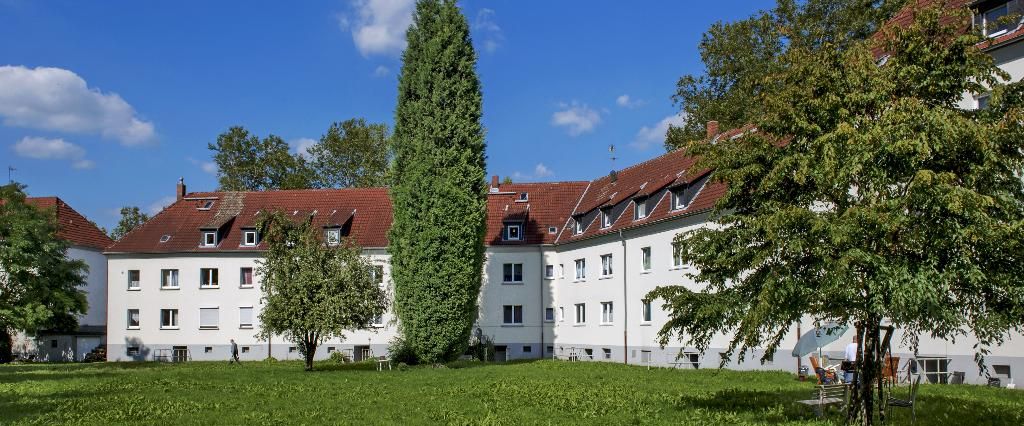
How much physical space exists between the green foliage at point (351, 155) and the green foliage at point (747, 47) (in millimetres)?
27529

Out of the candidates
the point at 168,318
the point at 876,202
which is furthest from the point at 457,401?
the point at 168,318

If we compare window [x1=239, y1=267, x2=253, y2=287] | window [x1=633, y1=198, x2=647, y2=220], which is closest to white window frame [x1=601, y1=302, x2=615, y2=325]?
window [x1=633, y1=198, x2=647, y2=220]

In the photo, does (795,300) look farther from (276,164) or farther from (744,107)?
(276,164)

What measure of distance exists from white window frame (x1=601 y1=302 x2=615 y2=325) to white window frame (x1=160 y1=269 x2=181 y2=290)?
24.0 meters

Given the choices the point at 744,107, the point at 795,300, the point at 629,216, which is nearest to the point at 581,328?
the point at 629,216

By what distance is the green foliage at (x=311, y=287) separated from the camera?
34.0 metres

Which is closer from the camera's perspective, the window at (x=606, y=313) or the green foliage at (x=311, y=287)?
the green foliage at (x=311, y=287)

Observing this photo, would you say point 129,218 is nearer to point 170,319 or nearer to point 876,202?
point 170,319

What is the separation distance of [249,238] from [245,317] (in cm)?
442

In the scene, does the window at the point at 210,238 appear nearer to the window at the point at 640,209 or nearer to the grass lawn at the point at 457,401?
the grass lawn at the point at 457,401

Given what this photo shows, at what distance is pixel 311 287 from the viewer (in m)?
34.2

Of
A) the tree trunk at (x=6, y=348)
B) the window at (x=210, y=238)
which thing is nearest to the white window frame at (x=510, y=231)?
the window at (x=210, y=238)

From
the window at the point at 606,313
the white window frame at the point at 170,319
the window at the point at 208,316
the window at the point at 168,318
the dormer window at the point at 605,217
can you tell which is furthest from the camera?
the window at the point at 168,318

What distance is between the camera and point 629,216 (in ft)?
134
